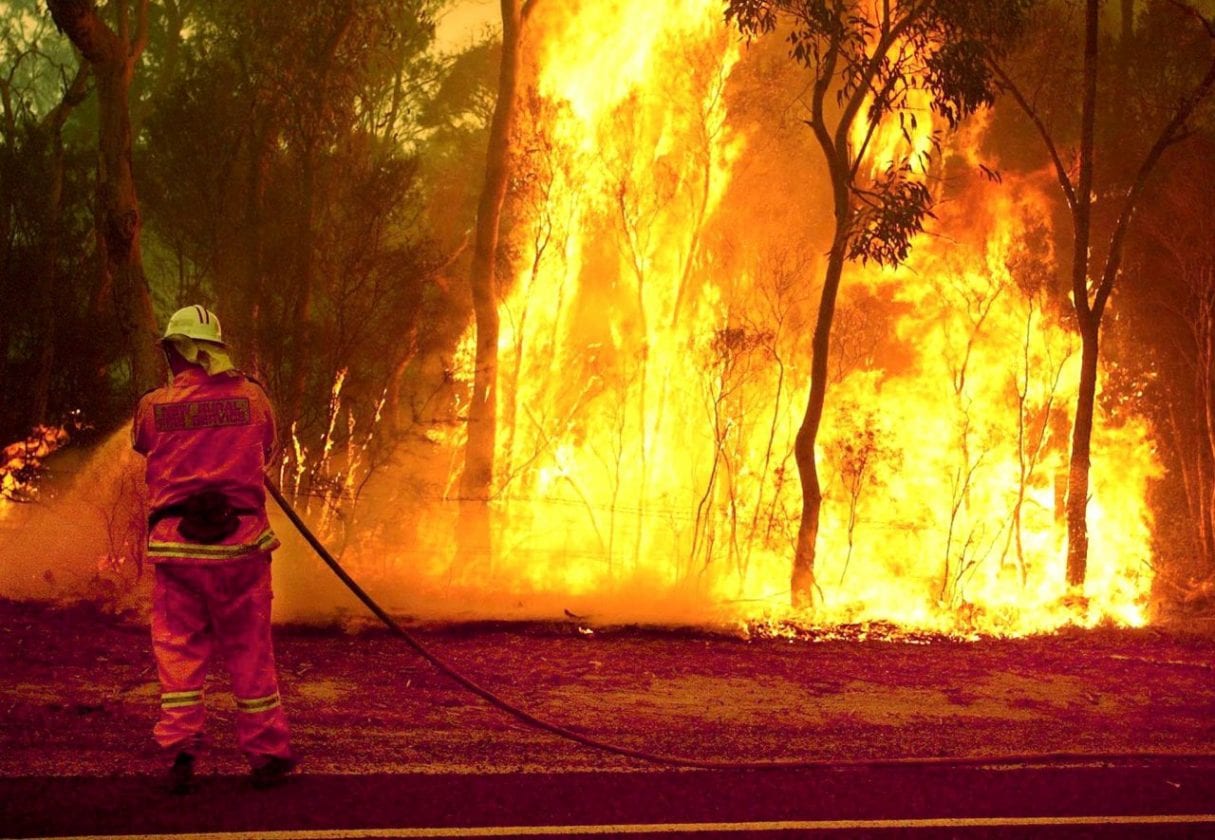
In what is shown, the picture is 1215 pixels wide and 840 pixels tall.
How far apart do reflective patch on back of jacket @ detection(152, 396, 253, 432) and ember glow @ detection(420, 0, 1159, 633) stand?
11.5m

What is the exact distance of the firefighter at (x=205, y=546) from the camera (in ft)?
16.4

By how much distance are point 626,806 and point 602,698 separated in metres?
2.67

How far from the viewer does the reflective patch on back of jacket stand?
5.10 m

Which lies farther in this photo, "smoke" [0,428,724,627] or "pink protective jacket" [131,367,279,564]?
"smoke" [0,428,724,627]

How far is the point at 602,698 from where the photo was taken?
25.4ft

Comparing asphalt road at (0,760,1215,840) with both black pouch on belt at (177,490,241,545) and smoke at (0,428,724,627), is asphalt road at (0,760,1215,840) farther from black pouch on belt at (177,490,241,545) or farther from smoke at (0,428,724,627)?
smoke at (0,428,724,627)

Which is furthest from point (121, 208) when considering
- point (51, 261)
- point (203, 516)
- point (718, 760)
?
point (718, 760)

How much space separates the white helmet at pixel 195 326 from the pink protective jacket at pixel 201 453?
5.8 inches

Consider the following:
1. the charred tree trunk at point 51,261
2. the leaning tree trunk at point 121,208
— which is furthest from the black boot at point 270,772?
the charred tree trunk at point 51,261

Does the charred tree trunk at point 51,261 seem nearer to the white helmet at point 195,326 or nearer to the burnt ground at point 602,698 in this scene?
the burnt ground at point 602,698

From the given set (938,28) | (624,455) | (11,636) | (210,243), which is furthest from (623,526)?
(11,636)

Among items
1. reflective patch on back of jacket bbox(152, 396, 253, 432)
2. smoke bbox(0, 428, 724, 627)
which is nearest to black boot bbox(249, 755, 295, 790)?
reflective patch on back of jacket bbox(152, 396, 253, 432)

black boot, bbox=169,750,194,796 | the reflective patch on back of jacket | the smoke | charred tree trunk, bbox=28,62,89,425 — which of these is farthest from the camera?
charred tree trunk, bbox=28,62,89,425

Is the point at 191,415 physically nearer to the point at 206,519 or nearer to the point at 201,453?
the point at 201,453
